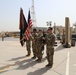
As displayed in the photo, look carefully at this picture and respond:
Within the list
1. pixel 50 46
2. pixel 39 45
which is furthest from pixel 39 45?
pixel 50 46

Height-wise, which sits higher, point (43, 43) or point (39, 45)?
point (43, 43)

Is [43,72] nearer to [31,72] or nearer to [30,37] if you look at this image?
[31,72]

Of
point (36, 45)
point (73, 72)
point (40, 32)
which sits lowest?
point (73, 72)

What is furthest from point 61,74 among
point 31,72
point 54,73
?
point 31,72

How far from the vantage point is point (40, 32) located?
35.4 ft

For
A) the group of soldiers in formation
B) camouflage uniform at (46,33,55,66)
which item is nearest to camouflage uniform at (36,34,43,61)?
the group of soldiers in formation

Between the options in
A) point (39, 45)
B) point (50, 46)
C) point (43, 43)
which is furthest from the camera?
point (39, 45)

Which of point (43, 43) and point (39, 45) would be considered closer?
point (43, 43)

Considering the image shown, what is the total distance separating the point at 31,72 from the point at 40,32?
127 inches

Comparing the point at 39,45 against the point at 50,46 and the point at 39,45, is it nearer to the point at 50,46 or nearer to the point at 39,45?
the point at 39,45

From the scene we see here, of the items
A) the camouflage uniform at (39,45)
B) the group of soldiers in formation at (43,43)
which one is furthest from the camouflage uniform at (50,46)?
the camouflage uniform at (39,45)

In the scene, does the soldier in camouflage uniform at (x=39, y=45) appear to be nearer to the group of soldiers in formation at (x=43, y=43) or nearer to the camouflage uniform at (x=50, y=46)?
the group of soldiers in formation at (x=43, y=43)

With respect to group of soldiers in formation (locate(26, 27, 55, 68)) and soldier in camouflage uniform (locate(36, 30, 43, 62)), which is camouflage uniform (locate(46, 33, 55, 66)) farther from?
soldier in camouflage uniform (locate(36, 30, 43, 62))

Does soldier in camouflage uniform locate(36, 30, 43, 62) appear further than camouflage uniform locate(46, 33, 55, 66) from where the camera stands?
Yes
